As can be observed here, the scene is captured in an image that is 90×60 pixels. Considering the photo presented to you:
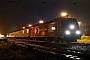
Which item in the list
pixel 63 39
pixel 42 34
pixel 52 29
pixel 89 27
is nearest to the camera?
pixel 63 39

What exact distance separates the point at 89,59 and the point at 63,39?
43.9ft

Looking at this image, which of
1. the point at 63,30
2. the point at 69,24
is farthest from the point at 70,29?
the point at 63,30

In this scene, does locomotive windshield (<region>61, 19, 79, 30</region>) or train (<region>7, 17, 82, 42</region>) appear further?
locomotive windshield (<region>61, 19, 79, 30</region>)

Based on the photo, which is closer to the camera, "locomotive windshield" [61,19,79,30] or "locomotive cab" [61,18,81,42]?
"locomotive cab" [61,18,81,42]

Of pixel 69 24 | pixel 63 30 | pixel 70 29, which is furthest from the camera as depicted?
pixel 69 24

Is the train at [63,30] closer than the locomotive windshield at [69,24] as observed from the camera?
Yes

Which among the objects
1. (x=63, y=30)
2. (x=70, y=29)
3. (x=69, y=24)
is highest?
(x=69, y=24)

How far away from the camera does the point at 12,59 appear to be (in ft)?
26.7

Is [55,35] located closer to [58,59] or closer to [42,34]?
[42,34]

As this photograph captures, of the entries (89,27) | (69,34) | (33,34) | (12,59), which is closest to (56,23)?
(69,34)

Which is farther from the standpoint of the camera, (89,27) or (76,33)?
(89,27)

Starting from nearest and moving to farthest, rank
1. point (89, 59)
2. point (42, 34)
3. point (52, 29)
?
point (89, 59)
point (52, 29)
point (42, 34)

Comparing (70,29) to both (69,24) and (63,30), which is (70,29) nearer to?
(69,24)

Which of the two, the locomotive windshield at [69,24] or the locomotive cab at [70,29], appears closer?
the locomotive cab at [70,29]
